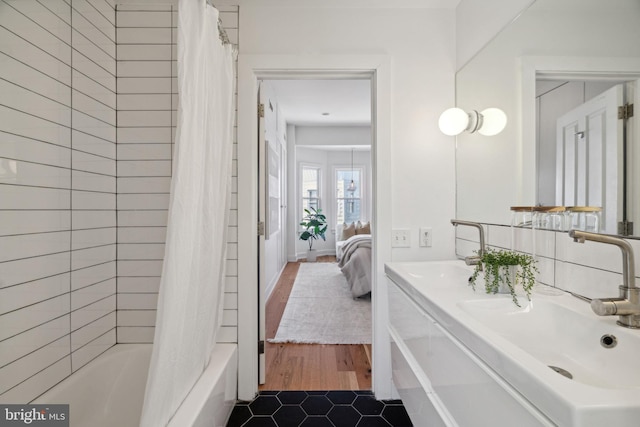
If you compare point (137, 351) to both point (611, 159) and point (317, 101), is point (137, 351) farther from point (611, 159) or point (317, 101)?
point (317, 101)

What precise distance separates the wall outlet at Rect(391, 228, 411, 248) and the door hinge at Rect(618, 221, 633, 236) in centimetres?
105

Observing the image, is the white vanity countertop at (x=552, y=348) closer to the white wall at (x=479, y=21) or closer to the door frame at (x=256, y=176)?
the door frame at (x=256, y=176)

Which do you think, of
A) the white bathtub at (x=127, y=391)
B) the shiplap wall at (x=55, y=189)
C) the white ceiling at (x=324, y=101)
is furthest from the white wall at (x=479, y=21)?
the white bathtub at (x=127, y=391)

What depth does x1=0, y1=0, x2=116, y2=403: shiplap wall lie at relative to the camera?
1.17 meters

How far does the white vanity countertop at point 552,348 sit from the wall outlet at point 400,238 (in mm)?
539

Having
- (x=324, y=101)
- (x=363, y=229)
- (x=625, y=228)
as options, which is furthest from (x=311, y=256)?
(x=625, y=228)

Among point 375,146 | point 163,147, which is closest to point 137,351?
point 163,147

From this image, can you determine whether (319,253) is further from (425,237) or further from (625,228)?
(625,228)

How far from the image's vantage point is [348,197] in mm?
7062

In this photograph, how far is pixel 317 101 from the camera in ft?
15.0

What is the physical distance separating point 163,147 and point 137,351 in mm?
1182

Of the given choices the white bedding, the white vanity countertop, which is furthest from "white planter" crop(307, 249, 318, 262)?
the white vanity countertop

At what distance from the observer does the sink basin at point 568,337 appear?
818 millimetres

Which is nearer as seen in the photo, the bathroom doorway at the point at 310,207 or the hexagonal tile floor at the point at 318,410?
the hexagonal tile floor at the point at 318,410
